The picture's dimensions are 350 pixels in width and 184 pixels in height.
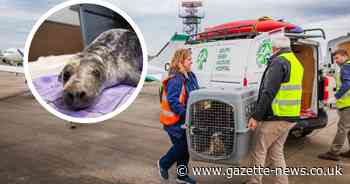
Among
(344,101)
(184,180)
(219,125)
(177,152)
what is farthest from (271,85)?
(344,101)

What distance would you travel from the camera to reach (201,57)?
254 inches

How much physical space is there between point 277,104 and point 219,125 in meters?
0.62

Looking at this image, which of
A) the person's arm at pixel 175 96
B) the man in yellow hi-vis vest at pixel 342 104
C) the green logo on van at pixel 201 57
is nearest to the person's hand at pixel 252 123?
the person's arm at pixel 175 96

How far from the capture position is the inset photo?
1.70 meters

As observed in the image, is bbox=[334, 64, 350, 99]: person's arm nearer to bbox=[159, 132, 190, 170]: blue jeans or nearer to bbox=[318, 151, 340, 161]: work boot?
bbox=[318, 151, 340, 161]: work boot

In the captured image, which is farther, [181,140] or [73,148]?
[73,148]

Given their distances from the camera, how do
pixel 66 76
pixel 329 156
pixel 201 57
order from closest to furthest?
1. pixel 66 76
2. pixel 329 156
3. pixel 201 57

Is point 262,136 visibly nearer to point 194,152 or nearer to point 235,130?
point 235,130

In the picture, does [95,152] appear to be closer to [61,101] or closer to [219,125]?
[219,125]

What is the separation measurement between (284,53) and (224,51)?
2500 millimetres

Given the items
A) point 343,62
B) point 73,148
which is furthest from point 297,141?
point 73,148

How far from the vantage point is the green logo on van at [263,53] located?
519 centimetres

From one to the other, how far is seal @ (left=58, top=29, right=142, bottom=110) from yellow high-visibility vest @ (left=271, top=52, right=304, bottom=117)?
1891 millimetres

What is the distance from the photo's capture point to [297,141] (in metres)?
6.19
